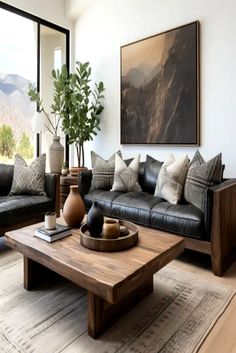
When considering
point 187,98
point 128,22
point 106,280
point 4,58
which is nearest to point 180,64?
point 187,98

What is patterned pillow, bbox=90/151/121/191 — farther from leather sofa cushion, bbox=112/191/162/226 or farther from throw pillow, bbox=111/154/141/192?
leather sofa cushion, bbox=112/191/162/226

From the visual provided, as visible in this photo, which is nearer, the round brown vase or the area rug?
the area rug

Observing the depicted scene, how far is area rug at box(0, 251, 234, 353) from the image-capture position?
4.48 feet

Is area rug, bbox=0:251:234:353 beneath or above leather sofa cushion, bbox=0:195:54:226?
beneath

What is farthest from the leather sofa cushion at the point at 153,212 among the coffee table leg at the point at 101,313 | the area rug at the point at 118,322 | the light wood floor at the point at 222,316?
the coffee table leg at the point at 101,313

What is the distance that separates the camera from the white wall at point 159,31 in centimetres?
291

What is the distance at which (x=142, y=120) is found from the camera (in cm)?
367

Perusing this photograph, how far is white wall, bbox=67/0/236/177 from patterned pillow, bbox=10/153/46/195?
54.9 inches

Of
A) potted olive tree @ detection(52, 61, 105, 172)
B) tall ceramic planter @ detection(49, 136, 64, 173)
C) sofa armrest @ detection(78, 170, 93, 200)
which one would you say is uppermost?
potted olive tree @ detection(52, 61, 105, 172)

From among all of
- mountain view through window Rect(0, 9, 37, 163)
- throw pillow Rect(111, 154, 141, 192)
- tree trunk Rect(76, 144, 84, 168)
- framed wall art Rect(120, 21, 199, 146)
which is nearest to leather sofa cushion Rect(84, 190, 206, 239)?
throw pillow Rect(111, 154, 141, 192)

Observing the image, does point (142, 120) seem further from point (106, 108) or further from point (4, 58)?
point (4, 58)

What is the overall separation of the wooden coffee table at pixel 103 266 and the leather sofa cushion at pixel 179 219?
473 mm

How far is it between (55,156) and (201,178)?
94.3 inches

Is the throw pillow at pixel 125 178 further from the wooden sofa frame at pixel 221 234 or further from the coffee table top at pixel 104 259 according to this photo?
the coffee table top at pixel 104 259
